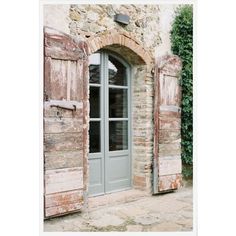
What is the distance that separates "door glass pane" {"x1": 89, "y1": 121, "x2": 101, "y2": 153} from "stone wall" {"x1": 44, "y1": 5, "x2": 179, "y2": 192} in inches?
24.2

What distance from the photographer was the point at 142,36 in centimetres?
445

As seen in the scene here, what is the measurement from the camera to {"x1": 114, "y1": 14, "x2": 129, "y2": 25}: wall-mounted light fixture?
4117 millimetres

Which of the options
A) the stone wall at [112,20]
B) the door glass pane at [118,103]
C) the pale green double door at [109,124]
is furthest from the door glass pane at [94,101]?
the stone wall at [112,20]

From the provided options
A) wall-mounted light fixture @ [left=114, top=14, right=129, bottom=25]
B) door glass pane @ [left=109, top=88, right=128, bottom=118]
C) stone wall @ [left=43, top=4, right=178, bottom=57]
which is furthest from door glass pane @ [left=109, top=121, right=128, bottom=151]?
wall-mounted light fixture @ [left=114, top=14, right=129, bottom=25]

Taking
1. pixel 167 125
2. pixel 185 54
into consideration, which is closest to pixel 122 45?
pixel 185 54

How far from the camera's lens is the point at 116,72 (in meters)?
4.49

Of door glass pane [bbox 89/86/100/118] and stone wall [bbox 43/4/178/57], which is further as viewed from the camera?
door glass pane [bbox 89/86/100/118]

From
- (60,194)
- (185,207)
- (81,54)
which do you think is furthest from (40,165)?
(185,207)

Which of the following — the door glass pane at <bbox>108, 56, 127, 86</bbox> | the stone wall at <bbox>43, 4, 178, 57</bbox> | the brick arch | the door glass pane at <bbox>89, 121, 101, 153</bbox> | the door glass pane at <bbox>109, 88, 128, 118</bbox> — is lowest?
the door glass pane at <bbox>89, 121, 101, 153</bbox>

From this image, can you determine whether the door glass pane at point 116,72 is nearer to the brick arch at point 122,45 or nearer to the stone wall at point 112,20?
the brick arch at point 122,45

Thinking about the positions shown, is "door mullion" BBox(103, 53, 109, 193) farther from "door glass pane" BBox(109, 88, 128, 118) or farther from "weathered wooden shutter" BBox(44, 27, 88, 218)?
"weathered wooden shutter" BBox(44, 27, 88, 218)

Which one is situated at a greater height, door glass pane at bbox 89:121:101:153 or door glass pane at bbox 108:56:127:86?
door glass pane at bbox 108:56:127:86

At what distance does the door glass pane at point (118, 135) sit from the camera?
14.5 feet

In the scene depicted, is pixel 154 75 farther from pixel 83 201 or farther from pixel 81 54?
pixel 83 201
